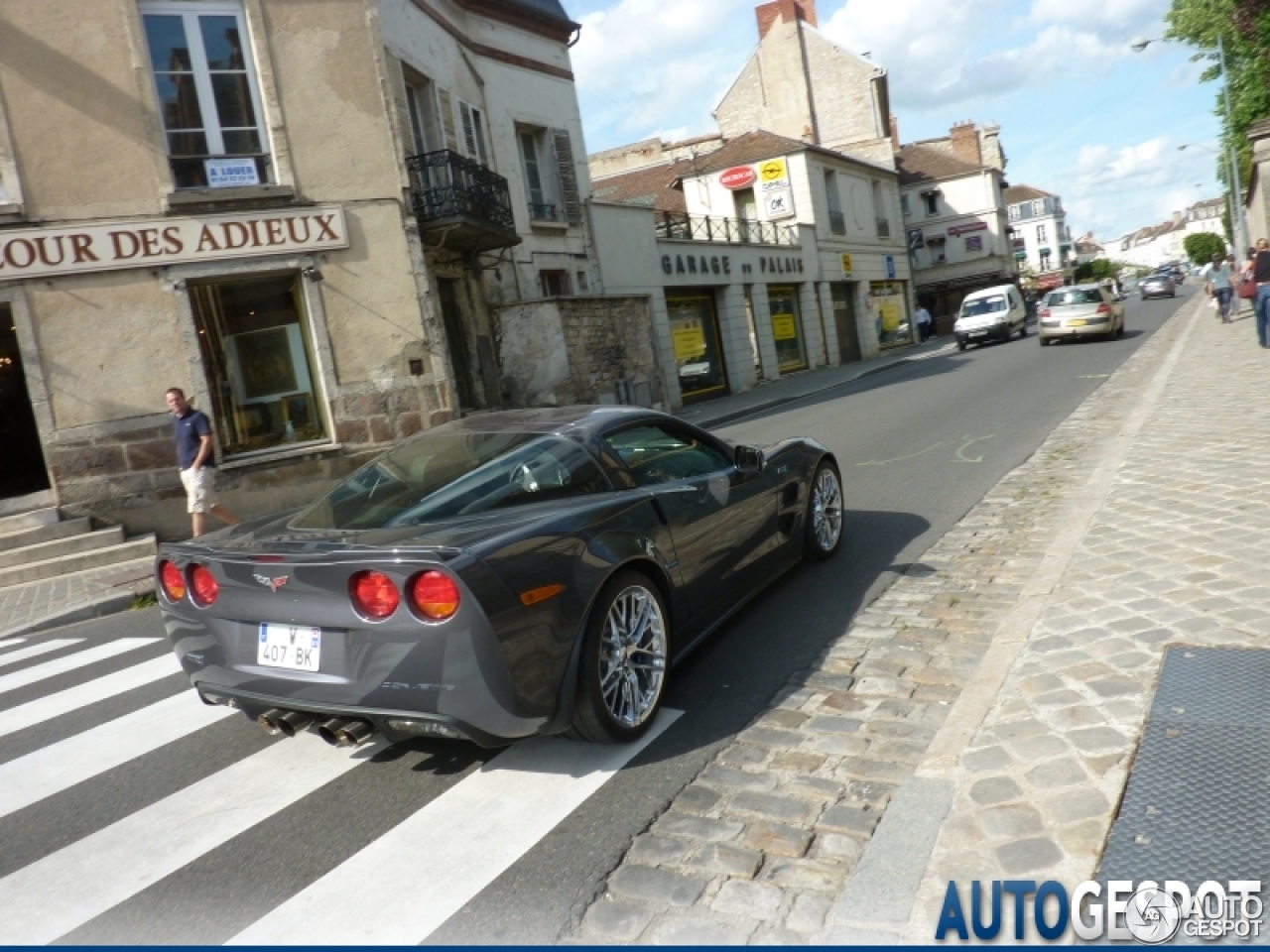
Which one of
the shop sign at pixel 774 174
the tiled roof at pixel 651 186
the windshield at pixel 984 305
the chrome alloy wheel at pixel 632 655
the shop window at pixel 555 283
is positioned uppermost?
the tiled roof at pixel 651 186

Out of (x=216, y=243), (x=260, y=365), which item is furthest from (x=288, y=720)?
(x=260, y=365)

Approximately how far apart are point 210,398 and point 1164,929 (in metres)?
12.5

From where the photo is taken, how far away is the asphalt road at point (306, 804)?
9.34ft

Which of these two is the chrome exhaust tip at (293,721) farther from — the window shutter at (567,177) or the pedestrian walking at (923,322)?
the pedestrian walking at (923,322)

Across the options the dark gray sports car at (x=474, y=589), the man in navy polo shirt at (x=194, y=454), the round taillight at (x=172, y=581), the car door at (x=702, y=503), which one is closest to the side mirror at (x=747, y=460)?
the car door at (x=702, y=503)

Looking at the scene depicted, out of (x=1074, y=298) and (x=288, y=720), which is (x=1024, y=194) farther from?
(x=288, y=720)

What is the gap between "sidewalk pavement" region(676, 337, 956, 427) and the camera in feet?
65.4

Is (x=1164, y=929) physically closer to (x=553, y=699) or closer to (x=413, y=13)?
(x=553, y=699)

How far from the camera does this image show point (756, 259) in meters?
29.0

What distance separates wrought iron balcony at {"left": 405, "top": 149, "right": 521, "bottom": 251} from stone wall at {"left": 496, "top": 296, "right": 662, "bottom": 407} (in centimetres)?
176

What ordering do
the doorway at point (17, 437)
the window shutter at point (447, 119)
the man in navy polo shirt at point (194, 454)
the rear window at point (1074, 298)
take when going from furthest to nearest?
the rear window at point (1074, 298)
the window shutter at point (447, 119)
the doorway at point (17, 437)
the man in navy polo shirt at point (194, 454)

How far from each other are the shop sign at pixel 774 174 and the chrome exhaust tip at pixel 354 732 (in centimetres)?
3249

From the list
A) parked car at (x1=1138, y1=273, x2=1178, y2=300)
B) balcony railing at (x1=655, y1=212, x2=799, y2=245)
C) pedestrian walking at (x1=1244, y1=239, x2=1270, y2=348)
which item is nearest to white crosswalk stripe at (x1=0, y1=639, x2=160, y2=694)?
pedestrian walking at (x1=1244, y1=239, x2=1270, y2=348)

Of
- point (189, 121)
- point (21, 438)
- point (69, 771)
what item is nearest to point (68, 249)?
point (189, 121)
